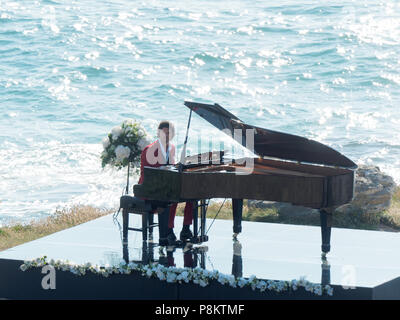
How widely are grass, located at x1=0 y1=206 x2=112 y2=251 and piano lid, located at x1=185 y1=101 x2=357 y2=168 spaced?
4.00 metres

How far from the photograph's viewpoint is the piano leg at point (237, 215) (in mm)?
8289

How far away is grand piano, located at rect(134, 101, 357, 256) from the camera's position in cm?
686

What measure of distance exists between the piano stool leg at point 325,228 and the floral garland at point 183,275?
759 millimetres

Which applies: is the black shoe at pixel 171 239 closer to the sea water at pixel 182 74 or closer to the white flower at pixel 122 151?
the white flower at pixel 122 151

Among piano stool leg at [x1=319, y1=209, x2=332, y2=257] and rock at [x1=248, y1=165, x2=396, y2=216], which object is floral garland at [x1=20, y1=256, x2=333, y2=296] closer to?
piano stool leg at [x1=319, y1=209, x2=332, y2=257]

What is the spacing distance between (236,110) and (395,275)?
17784 mm

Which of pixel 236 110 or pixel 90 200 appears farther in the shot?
pixel 236 110

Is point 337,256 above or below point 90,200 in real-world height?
above

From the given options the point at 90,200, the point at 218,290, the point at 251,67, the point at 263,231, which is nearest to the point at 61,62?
the point at 251,67

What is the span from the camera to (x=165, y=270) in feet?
22.5

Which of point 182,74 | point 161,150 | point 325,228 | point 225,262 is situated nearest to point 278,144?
point 325,228

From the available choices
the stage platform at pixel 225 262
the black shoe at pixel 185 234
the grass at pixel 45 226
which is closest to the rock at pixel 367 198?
the stage platform at pixel 225 262

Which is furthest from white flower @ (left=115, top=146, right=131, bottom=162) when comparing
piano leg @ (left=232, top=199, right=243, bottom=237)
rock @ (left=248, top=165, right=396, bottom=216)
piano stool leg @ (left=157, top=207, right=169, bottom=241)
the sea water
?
the sea water
